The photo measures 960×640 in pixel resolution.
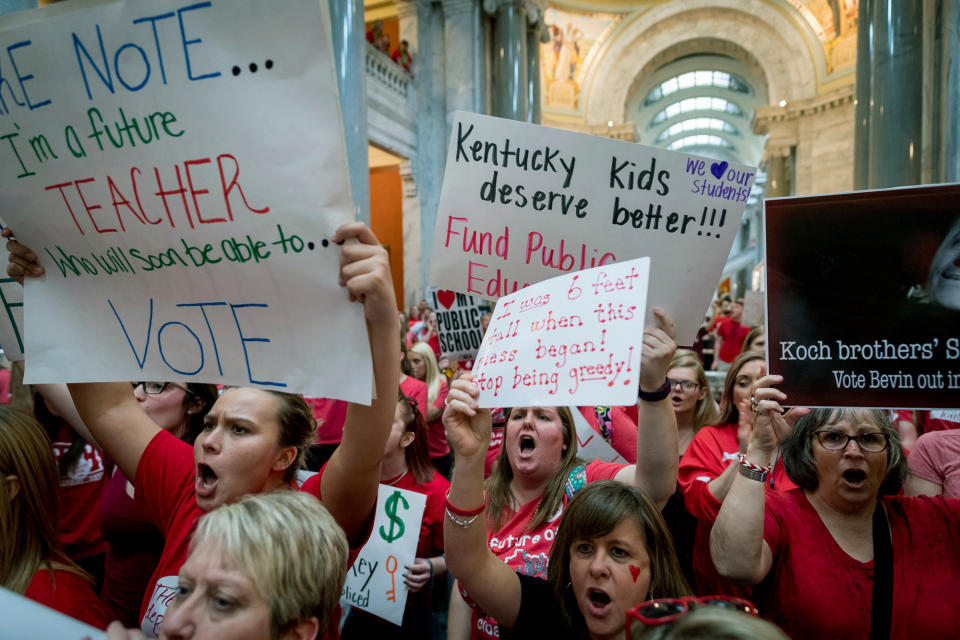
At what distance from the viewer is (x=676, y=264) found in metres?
1.97

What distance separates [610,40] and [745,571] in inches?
1153

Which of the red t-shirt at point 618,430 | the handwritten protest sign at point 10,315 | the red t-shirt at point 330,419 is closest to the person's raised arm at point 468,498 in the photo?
the handwritten protest sign at point 10,315

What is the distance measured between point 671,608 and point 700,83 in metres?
38.5

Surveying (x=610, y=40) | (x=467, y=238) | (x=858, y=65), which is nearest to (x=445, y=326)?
(x=467, y=238)

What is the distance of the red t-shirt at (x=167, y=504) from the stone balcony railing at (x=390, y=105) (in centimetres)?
1051

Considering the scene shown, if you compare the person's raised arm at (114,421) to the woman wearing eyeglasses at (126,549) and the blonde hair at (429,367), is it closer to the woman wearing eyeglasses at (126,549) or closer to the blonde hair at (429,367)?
the woman wearing eyeglasses at (126,549)

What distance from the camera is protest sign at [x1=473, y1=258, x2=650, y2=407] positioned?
4.20ft

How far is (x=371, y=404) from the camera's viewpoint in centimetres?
145

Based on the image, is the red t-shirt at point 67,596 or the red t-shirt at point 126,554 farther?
the red t-shirt at point 126,554

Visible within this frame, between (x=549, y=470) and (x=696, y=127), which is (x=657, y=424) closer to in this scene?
(x=549, y=470)

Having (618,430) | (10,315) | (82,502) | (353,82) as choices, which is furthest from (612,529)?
(353,82)

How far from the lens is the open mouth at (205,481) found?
1690 millimetres

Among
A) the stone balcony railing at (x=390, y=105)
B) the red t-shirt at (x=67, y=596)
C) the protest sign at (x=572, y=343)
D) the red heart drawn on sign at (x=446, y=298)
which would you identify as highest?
the stone balcony railing at (x=390, y=105)

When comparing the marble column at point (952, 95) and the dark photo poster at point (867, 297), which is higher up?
the marble column at point (952, 95)
